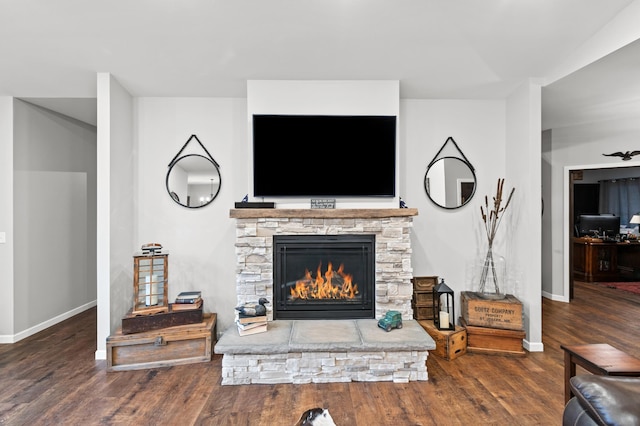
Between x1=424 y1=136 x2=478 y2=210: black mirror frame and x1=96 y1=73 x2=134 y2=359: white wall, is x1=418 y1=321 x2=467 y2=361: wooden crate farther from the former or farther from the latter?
x1=96 y1=73 x2=134 y2=359: white wall

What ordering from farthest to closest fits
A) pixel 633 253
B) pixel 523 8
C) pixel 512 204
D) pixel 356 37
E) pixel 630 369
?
1. pixel 633 253
2. pixel 512 204
3. pixel 356 37
4. pixel 523 8
5. pixel 630 369

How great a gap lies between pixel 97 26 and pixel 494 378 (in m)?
3.99

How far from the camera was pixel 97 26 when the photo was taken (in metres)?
2.45

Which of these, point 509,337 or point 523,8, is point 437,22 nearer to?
point 523,8

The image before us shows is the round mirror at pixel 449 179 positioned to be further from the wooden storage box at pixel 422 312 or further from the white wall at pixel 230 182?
the wooden storage box at pixel 422 312

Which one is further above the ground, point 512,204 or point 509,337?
point 512,204

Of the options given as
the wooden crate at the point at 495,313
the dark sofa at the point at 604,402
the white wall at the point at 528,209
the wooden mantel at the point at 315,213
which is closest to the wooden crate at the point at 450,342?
the wooden crate at the point at 495,313

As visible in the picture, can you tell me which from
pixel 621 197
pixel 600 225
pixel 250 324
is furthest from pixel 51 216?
pixel 621 197

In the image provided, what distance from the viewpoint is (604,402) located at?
3.96ft

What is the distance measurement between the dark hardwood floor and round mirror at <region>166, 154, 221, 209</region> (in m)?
1.59

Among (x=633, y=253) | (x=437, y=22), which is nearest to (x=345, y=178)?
(x=437, y=22)

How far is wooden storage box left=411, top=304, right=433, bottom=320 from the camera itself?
11.2 ft

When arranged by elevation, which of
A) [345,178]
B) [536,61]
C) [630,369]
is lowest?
[630,369]

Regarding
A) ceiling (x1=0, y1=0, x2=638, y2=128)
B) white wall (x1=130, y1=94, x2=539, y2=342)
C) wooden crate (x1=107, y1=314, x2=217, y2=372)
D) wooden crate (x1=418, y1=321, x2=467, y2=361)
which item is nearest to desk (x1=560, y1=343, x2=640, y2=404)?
wooden crate (x1=418, y1=321, x2=467, y2=361)
